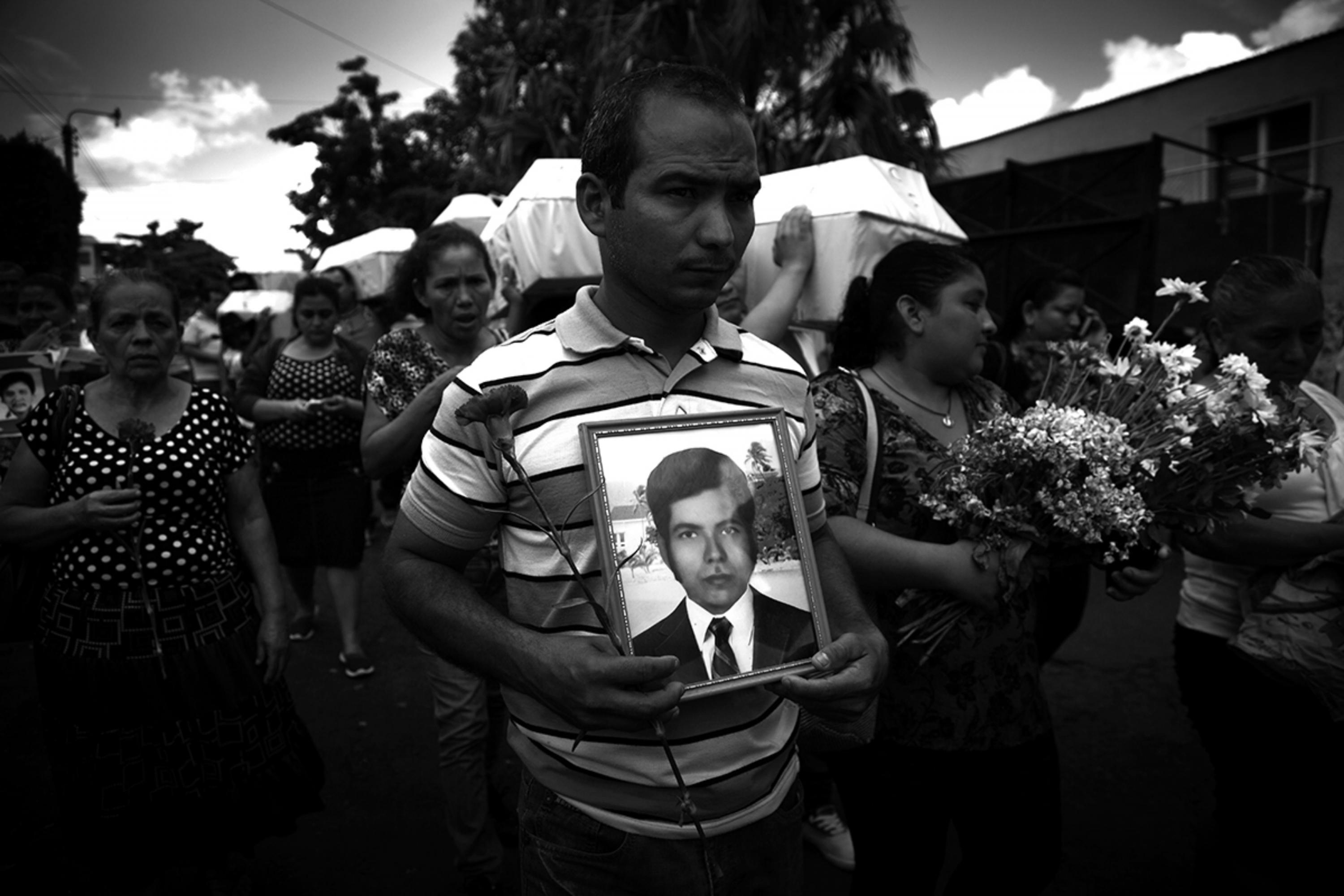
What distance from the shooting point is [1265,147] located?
14852 mm

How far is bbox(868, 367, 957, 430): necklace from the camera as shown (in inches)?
99.7

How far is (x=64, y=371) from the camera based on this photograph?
4477 millimetres

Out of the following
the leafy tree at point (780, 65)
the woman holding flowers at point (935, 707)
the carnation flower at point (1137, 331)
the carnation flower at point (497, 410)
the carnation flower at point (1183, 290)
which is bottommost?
the woman holding flowers at point (935, 707)

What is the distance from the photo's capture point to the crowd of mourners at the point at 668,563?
1.49 metres

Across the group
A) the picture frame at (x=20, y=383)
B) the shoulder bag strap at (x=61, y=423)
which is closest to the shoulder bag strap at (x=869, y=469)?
the shoulder bag strap at (x=61, y=423)

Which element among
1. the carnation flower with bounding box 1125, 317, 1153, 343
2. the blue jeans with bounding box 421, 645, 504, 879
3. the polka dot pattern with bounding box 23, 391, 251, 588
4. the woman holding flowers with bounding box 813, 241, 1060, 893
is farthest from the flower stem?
the blue jeans with bounding box 421, 645, 504, 879

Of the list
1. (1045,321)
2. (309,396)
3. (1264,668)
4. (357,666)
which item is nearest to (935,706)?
(1264,668)

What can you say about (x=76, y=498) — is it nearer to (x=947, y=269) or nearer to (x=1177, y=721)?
(x=947, y=269)

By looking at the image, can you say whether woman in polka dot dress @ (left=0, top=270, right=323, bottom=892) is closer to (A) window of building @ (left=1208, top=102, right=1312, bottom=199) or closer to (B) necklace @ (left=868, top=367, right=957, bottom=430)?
(B) necklace @ (left=868, top=367, right=957, bottom=430)

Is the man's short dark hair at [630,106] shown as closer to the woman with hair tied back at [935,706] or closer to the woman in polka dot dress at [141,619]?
the woman with hair tied back at [935,706]

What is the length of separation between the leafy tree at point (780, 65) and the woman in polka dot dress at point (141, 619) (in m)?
9.80

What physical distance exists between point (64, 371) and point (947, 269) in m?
4.36

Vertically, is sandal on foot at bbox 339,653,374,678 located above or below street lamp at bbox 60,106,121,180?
below

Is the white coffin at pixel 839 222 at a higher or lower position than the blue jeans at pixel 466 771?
higher
